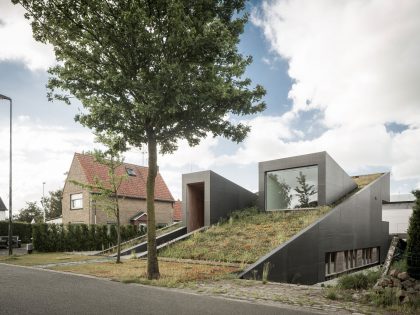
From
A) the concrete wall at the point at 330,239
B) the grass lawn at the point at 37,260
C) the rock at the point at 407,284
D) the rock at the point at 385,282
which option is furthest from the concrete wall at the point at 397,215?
the grass lawn at the point at 37,260

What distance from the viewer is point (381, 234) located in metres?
24.1

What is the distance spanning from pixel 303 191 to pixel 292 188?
0.82m

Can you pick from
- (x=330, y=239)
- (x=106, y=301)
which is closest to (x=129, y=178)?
(x=330, y=239)

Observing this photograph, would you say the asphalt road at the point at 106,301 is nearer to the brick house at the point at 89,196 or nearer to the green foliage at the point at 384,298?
the green foliage at the point at 384,298

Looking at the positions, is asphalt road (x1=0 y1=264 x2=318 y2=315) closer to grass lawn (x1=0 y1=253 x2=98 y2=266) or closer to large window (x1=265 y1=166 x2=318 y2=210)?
grass lawn (x1=0 y1=253 x2=98 y2=266)

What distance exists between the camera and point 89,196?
3092cm

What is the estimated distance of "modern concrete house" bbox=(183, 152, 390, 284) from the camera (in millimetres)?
16062

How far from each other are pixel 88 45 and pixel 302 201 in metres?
15.6

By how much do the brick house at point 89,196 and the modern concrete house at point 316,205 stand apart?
11.8 meters

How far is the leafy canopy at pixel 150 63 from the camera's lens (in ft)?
33.0

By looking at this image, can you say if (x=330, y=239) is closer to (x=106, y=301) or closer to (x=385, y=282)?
(x=385, y=282)

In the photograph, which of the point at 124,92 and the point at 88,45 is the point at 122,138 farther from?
the point at 88,45

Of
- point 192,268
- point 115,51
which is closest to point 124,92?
point 115,51

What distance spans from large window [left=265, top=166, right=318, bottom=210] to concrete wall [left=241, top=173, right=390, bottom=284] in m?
2.48
